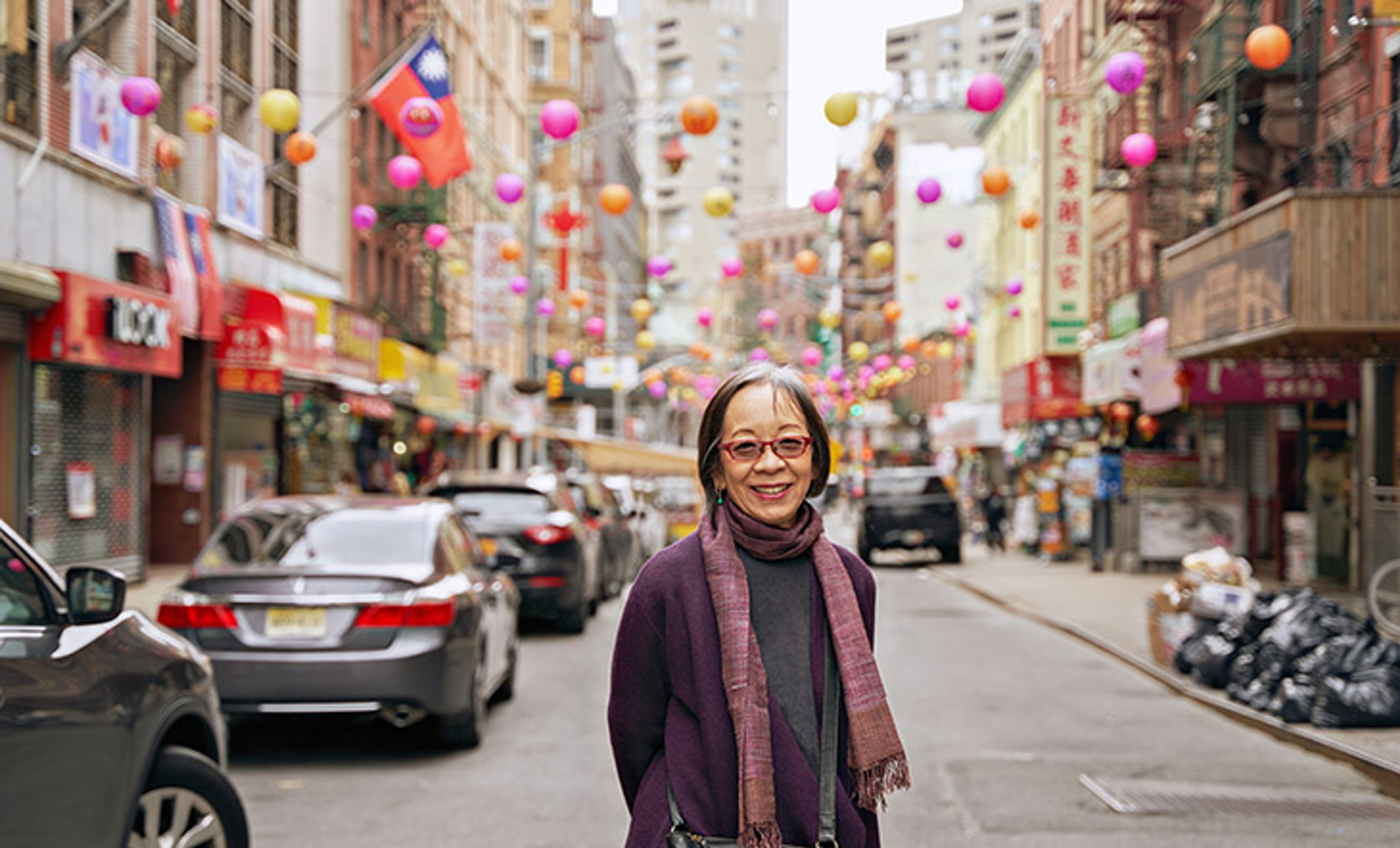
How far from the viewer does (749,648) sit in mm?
3020

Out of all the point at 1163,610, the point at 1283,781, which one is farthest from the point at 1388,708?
the point at 1163,610

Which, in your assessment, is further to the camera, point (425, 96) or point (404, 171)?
point (404, 171)

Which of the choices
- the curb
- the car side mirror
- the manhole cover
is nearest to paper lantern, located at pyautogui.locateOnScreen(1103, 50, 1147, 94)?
the curb

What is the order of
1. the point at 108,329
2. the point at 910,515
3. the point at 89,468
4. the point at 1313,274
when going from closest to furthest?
the point at 1313,274 → the point at 108,329 → the point at 89,468 → the point at 910,515

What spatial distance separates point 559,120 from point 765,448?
38.8 ft

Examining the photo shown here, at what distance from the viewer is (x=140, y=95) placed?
47.1 ft

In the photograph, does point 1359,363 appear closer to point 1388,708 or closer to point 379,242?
point 1388,708

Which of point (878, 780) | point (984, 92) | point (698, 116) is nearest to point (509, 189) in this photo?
point (698, 116)

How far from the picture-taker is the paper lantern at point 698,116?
568 inches

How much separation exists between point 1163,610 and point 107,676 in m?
10.3

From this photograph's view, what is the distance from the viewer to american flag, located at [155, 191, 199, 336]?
2052 cm

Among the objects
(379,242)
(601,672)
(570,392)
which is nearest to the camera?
(601,672)

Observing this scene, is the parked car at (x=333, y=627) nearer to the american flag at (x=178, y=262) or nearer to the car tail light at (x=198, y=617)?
the car tail light at (x=198, y=617)

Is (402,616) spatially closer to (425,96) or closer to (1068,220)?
(425,96)
